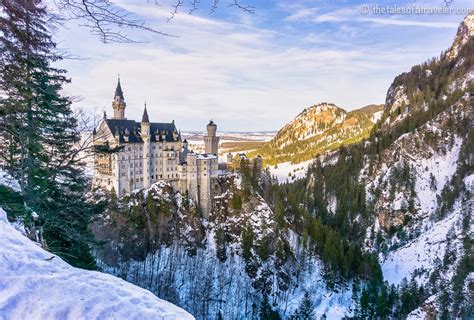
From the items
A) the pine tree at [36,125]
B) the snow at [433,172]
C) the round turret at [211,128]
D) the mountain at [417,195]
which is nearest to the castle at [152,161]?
the round turret at [211,128]

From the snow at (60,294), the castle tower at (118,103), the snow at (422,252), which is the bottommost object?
the snow at (422,252)

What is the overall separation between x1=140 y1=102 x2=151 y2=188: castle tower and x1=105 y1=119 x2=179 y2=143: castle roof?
1059 mm

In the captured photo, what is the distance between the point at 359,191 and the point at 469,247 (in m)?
40.8

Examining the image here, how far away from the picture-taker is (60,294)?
5145 mm

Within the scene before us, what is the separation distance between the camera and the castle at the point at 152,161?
6025cm

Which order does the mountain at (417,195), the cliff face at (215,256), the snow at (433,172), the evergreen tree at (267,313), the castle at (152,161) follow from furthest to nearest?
1. the snow at (433,172)
2. the castle at (152,161)
3. the mountain at (417,195)
4. the evergreen tree at (267,313)
5. the cliff face at (215,256)

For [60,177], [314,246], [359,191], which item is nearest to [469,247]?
[314,246]

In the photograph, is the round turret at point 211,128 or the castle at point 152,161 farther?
the round turret at point 211,128

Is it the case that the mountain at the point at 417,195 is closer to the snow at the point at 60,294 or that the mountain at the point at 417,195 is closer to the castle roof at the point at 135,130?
the castle roof at the point at 135,130

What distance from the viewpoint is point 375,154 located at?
109750 millimetres

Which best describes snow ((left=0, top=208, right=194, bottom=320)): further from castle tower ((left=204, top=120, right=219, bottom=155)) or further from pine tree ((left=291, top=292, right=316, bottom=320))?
castle tower ((left=204, top=120, right=219, bottom=155))

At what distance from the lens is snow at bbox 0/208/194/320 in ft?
15.7

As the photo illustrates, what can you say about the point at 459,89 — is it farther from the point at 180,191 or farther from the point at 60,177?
the point at 60,177

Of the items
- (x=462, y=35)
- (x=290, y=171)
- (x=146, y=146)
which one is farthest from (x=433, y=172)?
(x=462, y=35)
